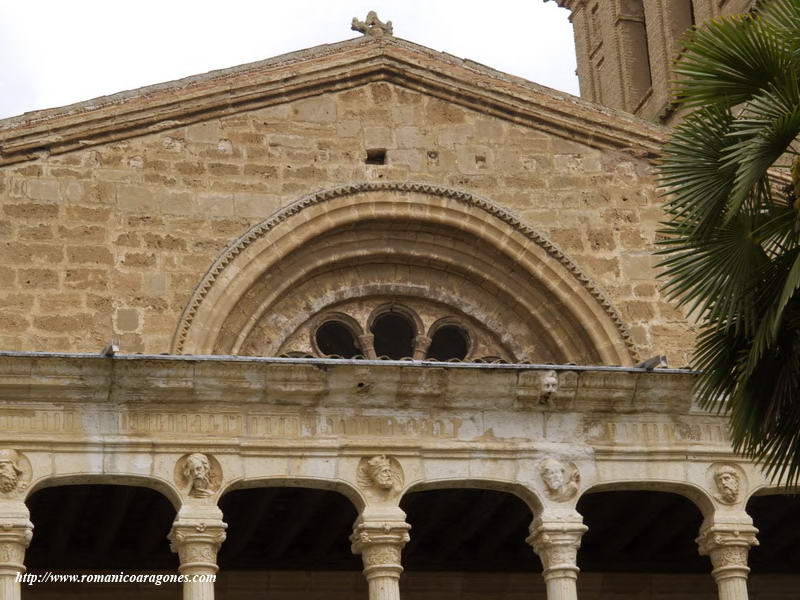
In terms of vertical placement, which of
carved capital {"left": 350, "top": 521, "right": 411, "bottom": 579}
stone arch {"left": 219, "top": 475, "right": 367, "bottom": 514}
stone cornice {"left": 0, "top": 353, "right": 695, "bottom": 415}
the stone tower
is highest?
the stone tower

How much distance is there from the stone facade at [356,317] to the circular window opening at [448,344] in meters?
0.03

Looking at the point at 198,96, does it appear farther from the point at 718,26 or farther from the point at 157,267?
the point at 718,26

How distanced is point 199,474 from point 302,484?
0.89 m

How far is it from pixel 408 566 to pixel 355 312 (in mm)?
3137


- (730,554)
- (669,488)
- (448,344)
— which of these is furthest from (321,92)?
(730,554)

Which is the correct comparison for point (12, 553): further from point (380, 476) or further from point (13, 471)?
point (380, 476)

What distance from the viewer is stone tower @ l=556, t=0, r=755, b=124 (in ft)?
94.9

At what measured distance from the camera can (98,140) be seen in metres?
19.5

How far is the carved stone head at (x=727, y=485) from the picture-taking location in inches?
624

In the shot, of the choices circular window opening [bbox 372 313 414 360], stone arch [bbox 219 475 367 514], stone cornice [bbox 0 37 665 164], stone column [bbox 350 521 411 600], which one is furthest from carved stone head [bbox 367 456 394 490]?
stone cornice [bbox 0 37 665 164]

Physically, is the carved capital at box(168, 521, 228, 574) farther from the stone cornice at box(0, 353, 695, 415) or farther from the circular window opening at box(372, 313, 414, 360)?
the circular window opening at box(372, 313, 414, 360)

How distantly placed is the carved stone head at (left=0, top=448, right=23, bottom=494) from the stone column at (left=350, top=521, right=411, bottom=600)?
2680 millimetres

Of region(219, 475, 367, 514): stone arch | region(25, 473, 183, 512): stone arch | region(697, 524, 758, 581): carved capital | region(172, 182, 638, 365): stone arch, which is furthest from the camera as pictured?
region(172, 182, 638, 365): stone arch

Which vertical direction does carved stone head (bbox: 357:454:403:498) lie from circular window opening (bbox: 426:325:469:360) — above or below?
below
